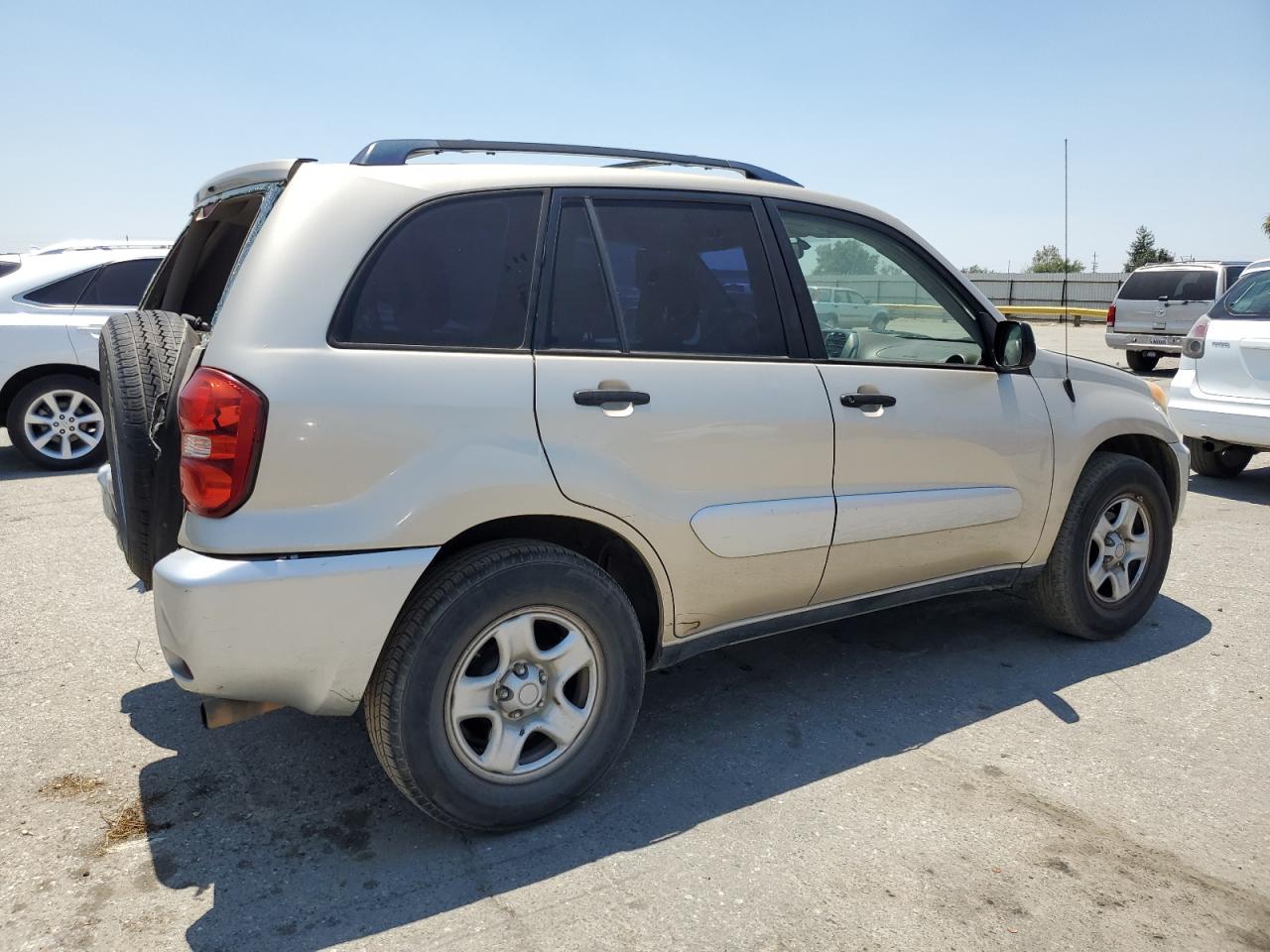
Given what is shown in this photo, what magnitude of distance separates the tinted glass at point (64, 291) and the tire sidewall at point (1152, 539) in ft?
25.3

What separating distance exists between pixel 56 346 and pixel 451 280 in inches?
264

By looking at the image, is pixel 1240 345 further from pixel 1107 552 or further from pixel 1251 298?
pixel 1107 552

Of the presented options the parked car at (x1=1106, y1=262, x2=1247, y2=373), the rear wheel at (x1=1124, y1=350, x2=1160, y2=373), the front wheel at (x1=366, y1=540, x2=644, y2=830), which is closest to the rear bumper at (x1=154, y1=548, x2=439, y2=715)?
the front wheel at (x1=366, y1=540, x2=644, y2=830)

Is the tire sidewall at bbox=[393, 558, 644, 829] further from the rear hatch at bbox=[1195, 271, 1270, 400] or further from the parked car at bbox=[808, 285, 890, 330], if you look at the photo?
the rear hatch at bbox=[1195, 271, 1270, 400]

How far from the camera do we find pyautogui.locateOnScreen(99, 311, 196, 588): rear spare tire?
9.07 feet

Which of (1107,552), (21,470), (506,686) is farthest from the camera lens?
(21,470)

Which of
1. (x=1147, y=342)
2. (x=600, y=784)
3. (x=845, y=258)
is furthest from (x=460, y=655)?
(x=1147, y=342)

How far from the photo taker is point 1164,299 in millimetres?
16141

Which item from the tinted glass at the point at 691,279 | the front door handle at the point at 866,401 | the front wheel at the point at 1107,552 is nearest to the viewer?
the tinted glass at the point at 691,279

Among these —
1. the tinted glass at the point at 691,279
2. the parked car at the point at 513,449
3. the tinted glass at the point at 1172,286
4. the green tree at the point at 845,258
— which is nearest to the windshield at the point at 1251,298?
the parked car at the point at 513,449

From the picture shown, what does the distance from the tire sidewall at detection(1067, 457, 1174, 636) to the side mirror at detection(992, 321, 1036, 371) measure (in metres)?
0.73

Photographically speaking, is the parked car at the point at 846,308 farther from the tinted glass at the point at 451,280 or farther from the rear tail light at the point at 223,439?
the rear tail light at the point at 223,439

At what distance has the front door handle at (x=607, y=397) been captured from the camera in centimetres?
289

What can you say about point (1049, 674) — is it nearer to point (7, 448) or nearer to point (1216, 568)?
point (1216, 568)
